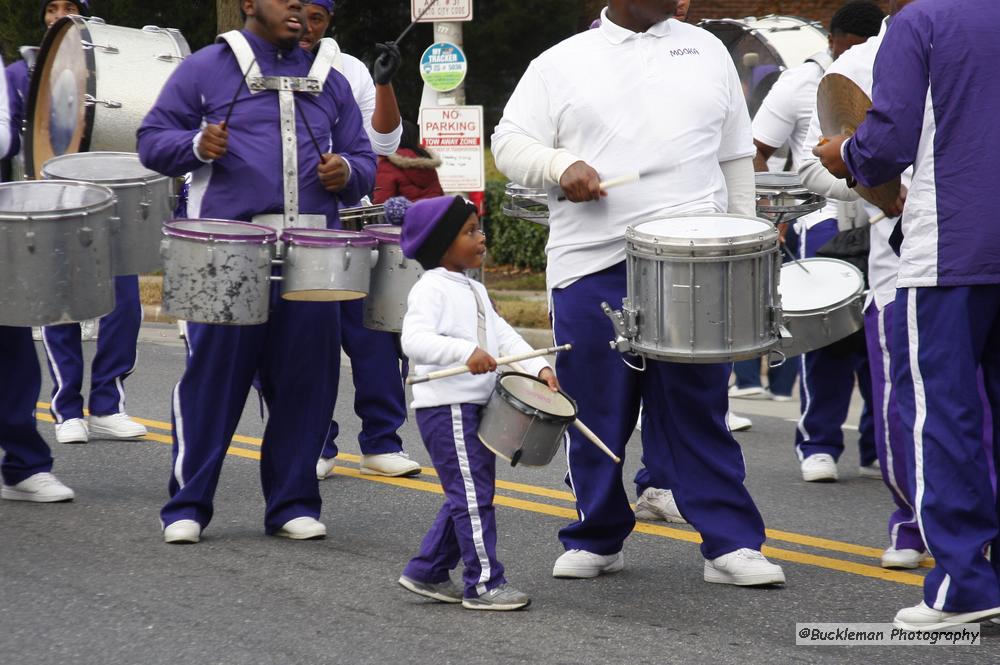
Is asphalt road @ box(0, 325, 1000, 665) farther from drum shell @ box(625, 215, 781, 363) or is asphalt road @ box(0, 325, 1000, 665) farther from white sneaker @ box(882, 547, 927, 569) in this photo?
drum shell @ box(625, 215, 781, 363)

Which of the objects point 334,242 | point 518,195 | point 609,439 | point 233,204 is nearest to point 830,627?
point 609,439

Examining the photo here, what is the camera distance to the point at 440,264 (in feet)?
→ 17.3

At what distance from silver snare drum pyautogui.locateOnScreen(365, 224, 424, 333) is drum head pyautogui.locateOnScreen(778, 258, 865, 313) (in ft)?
5.49

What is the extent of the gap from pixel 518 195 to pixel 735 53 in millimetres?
4841

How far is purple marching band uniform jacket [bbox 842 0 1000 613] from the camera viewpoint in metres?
4.61

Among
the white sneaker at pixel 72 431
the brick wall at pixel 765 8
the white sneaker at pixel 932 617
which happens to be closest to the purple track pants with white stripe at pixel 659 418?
the white sneaker at pixel 932 617

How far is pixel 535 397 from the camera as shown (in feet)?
16.5

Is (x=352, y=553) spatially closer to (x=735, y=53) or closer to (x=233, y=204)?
(x=233, y=204)

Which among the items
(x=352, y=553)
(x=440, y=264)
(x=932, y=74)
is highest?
(x=932, y=74)

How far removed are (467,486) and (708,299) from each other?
96 centimetres

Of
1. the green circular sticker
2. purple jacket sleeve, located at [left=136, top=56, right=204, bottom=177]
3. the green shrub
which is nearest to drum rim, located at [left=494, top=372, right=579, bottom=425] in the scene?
purple jacket sleeve, located at [left=136, top=56, right=204, bottom=177]

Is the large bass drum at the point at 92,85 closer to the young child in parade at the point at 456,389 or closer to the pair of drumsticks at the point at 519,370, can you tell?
the young child in parade at the point at 456,389

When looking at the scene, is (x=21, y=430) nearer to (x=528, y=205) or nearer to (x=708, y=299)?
(x=528, y=205)

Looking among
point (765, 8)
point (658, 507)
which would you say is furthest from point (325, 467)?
point (765, 8)
